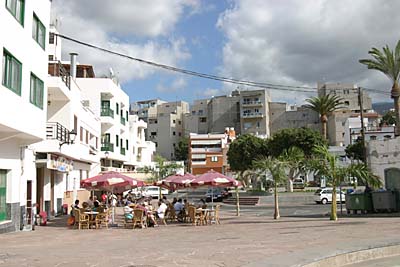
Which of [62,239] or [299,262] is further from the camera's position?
[62,239]

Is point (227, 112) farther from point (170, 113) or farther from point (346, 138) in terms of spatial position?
point (346, 138)

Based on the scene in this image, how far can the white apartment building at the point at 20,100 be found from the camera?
16438mm

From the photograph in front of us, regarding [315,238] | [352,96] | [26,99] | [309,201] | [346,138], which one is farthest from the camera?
[352,96]

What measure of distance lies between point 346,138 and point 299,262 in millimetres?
92987

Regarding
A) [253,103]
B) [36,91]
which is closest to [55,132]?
[36,91]

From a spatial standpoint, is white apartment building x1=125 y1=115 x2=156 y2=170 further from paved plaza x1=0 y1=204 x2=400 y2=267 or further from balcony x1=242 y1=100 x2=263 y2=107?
paved plaza x1=0 y1=204 x2=400 y2=267

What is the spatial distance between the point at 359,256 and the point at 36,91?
1472 cm

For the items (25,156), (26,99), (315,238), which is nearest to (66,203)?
(25,156)

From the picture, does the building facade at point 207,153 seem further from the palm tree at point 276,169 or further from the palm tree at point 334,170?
the palm tree at point 334,170

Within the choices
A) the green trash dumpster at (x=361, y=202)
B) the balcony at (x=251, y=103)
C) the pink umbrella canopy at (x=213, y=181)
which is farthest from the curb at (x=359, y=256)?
the balcony at (x=251, y=103)

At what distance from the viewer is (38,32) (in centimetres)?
2066

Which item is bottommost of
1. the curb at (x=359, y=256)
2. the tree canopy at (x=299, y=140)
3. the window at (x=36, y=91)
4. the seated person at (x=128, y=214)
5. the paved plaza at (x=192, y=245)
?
the curb at (x=359, y=256)

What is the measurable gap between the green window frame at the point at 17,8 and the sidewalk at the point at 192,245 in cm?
812

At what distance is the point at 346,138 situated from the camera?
324ft
